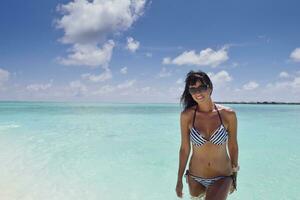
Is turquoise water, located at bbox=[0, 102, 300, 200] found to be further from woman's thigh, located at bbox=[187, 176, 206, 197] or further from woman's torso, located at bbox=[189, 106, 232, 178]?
woman's torso, located at bbox=[189, 106, 232, 178]

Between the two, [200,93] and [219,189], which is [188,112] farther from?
[219,189]

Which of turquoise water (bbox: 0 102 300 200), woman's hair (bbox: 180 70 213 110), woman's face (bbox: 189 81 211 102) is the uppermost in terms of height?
woman's hair (bbox: 180 70 213 110)

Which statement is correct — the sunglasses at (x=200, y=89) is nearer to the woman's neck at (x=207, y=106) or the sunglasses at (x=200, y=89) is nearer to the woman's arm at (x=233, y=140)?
the woman's neck at (x=207, y=106)

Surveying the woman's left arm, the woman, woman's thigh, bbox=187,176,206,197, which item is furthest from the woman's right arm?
the woman's left arm

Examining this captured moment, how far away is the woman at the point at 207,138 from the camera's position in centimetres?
266

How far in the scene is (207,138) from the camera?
2693 mm

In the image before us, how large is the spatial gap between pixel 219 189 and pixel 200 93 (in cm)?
75

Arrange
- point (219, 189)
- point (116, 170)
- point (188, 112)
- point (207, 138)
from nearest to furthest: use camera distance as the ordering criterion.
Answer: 1. point (219, 189)
2. point (207, 138)
3. point (188, 112)
4. point (116, 170)

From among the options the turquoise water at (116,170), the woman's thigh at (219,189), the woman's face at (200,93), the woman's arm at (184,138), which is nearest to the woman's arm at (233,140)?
the woman's thigh at (219,189)

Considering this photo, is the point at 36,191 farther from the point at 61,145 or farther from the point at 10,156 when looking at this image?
the point at 61,145

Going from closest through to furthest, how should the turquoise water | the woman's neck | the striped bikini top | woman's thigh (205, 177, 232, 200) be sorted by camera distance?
woman's thigh (205, 177, 232, 200) < the striped bikini top < the woman's neck < the turquoise water

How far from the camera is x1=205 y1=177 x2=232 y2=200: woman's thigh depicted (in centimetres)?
254

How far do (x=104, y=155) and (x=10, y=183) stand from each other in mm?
3286

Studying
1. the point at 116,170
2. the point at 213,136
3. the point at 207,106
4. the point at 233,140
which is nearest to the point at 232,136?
the point at 233,140
